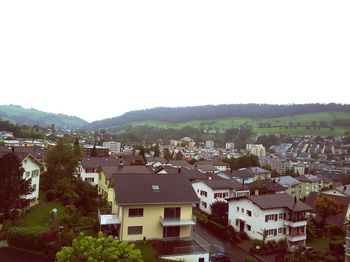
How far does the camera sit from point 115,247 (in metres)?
17.6

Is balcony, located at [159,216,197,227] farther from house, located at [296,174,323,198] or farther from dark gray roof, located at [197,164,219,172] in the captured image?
house, located at [296,174,323,198]

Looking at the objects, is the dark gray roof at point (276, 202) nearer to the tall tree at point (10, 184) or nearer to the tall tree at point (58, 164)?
the tall tree at point (10, 184)

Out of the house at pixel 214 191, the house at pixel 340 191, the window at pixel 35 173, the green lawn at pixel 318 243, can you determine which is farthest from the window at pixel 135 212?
the house at pixel 340 191

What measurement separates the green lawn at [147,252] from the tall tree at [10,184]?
11714 mm

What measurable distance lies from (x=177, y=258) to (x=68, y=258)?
11.0 m

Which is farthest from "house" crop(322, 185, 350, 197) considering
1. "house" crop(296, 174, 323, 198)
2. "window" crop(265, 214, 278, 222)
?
"window" crop(265, 214, 278, 222)

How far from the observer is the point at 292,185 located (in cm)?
6431

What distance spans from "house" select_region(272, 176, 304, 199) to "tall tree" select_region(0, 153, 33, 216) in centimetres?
4757

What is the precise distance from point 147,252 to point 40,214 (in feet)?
46.9

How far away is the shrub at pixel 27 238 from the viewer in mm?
26406

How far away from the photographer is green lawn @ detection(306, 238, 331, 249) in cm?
3621

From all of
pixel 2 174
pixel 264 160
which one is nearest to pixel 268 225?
pixel 2 174

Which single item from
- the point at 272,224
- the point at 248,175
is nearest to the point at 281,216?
the point at 272,224

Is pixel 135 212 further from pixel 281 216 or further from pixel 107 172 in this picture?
pixel 107 172
